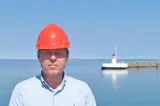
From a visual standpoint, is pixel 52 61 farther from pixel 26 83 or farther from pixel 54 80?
pixel 26 83

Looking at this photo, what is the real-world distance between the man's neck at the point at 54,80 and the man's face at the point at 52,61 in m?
0.06

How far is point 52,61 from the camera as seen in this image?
286 centimetres

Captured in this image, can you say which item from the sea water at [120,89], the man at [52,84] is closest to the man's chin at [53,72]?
the man at [52,84]

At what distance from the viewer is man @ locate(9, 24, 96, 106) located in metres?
2.86

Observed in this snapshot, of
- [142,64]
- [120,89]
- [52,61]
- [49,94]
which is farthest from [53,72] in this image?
[142,64]

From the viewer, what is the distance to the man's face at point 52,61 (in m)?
2.86

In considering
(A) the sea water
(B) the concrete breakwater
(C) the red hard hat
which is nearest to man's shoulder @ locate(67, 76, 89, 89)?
(C) the red hard hat

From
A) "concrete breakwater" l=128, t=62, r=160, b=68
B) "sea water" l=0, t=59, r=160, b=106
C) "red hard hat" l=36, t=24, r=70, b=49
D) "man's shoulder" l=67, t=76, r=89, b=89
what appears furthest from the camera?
"concrete breakwater" l=128, t=62, r=160, b=68

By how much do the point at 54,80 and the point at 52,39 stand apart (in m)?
0.36

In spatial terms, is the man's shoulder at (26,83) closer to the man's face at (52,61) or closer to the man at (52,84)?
the man at (52,84)

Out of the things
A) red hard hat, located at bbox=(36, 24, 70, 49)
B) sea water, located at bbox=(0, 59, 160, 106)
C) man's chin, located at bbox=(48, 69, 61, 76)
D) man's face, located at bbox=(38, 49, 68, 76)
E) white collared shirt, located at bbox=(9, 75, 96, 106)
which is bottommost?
sea water, located at bbox=(0, 59, 160, 106)

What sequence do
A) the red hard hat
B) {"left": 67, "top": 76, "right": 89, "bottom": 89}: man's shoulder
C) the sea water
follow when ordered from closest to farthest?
the red hard hat
{"left": 67, "top": 76, "right": 89, "bottom": 89}: man's shoulder
the sea water

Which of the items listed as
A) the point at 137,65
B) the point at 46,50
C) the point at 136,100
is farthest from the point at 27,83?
the point at 137,65

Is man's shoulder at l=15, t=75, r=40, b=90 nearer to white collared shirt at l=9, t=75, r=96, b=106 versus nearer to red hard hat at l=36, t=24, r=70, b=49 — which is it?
white collared shirt at l=9, t=75, r=96, b=106
